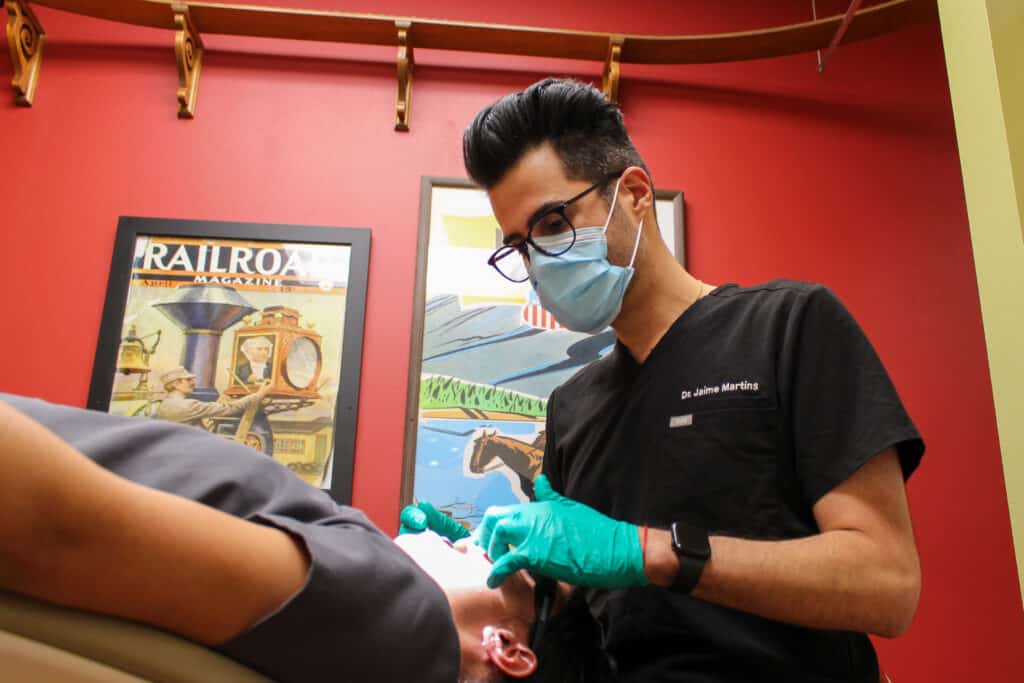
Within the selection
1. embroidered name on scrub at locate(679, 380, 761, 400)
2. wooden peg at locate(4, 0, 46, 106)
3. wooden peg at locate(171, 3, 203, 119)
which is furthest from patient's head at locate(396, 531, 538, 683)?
wooden peg at locate(4, 0, 46, 106)

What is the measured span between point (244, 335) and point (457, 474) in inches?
28.3

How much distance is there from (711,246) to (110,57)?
6.41ft

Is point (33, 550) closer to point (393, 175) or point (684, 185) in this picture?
point (393, 175)

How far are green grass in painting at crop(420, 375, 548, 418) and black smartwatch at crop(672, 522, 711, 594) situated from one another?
1.03 m

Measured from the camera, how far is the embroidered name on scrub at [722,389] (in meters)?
1.06

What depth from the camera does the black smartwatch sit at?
0.87m

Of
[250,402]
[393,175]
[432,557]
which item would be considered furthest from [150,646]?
[393,175]

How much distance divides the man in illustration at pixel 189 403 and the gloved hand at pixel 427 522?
0.82 metres

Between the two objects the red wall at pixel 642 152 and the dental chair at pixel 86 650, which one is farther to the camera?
the red wall at pixel 642 152

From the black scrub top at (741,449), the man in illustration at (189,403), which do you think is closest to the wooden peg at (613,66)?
the black scrub top at (741,449)

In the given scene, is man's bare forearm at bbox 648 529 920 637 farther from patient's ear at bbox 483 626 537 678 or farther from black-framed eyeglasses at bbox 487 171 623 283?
black-framed eyeglasses at bbox 487 171 623 283

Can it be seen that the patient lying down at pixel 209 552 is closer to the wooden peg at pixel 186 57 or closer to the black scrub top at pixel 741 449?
the black scrub top at pixel 741 449

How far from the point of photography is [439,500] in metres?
1.86

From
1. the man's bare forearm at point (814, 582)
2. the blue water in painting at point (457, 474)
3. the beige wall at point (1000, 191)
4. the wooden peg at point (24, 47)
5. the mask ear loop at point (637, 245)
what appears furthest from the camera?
the wooden peg at point (24, 47)
